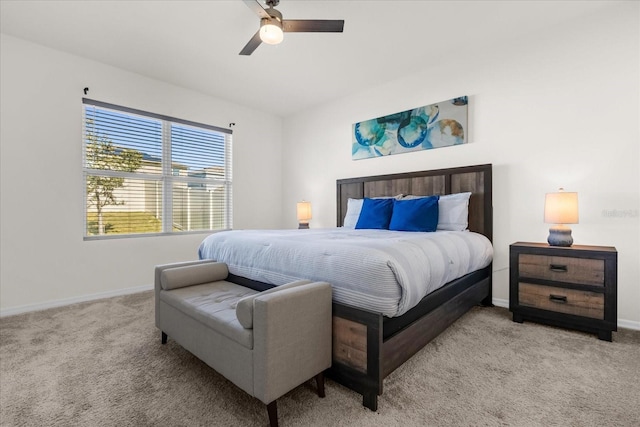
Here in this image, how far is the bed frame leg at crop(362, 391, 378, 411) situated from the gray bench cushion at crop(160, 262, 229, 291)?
1.41 metres

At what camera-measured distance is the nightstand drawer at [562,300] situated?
7.20 feet

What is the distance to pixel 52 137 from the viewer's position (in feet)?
9.96

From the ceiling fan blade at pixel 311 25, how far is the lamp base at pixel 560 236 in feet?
7.97

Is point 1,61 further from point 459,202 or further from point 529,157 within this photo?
point 529,157

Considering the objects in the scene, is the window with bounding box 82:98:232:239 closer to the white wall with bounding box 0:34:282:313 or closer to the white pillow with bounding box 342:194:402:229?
the white wall with bounding box 0:34:282:313

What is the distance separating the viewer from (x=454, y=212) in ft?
9.66

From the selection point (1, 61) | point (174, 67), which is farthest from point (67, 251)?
point (174, 67)

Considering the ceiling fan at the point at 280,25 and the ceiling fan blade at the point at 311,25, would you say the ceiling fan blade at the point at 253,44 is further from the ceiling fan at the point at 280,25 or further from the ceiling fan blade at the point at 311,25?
the ceiling fan blade at the point at 311,25

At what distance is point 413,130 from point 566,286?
7.29ft

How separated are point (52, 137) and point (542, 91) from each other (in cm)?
498

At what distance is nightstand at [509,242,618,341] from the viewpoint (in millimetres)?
2154

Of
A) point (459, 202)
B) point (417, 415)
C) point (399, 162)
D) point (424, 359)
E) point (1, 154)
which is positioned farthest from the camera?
point (399, 162)

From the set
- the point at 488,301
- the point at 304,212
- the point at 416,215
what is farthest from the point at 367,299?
the point at 304,212

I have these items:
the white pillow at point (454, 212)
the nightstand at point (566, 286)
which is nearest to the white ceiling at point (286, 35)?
the white pillow at point (454, 212)
